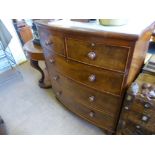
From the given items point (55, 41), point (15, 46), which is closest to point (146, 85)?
point (55, 41)

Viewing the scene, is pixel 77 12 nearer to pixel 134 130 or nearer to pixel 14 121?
pixel 134 130

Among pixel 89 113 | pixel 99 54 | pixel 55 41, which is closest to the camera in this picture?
pixel 99 54

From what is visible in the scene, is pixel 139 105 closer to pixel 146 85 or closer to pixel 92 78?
pixel 146 85

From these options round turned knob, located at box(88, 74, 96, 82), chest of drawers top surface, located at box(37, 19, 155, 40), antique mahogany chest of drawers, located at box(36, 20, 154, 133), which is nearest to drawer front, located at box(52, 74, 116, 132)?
antique mahogany chest of drawers, located at box(36, 20, 154, 133)

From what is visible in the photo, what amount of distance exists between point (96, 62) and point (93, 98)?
0.36m

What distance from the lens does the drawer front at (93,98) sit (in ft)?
3.33

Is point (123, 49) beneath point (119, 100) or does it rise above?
above

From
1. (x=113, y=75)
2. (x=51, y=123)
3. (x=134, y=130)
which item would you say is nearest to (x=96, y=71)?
(x=113, y=75)

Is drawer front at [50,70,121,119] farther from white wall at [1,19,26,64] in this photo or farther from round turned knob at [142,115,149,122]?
white wall at [1,19,26,64]

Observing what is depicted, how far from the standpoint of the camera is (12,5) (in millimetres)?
541

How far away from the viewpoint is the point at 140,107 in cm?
89

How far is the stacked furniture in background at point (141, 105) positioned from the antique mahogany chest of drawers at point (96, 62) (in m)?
0.05

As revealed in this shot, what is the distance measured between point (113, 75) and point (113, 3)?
43cm

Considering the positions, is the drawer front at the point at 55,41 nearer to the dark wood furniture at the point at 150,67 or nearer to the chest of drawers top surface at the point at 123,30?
the chest of drawers top surface at the point at 123,30
